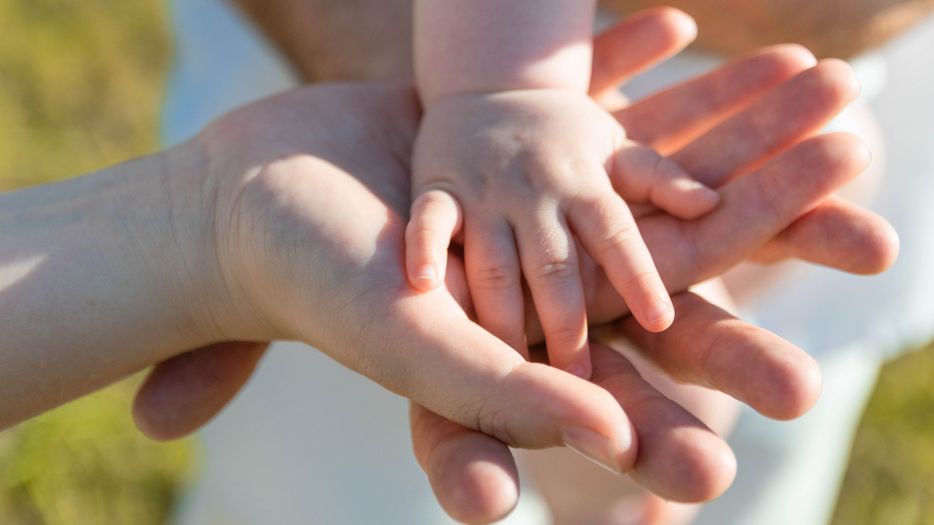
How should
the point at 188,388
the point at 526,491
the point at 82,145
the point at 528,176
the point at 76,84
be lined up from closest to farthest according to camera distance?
the point at 528,176 → the point at 188,388 → the point at 526,491 → the point at 82,145 → the point at 76,84

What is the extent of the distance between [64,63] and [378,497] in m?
1.46

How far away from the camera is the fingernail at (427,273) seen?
32.5 inches

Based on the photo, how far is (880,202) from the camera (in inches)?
50.4

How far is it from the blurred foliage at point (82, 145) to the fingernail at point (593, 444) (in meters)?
1.26

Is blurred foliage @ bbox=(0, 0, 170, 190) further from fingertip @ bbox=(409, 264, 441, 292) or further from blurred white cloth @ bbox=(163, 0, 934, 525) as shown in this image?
fingertip @ bbox=(409, 264, 441, 292)

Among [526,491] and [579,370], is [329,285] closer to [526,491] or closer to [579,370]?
[579,370]

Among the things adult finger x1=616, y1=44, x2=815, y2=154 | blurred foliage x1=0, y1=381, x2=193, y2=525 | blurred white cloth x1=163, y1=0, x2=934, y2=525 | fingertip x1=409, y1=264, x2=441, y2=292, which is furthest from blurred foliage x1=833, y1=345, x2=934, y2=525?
fingertip x1=409, y1=264, x2=441, y2=292

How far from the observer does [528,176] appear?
3.06 ft

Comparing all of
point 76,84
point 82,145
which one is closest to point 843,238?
point 82,145

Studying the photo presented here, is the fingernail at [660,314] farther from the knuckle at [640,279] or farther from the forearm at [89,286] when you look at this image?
the forearm at [89,286]

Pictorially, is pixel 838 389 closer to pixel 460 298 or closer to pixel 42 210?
pixel 460 298

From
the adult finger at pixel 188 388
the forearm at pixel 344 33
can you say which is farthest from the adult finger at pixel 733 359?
the forearm at pixel 344 33

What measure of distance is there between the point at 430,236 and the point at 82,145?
158 cm

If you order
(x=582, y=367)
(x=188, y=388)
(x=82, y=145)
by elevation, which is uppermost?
(x=582, y=367)
